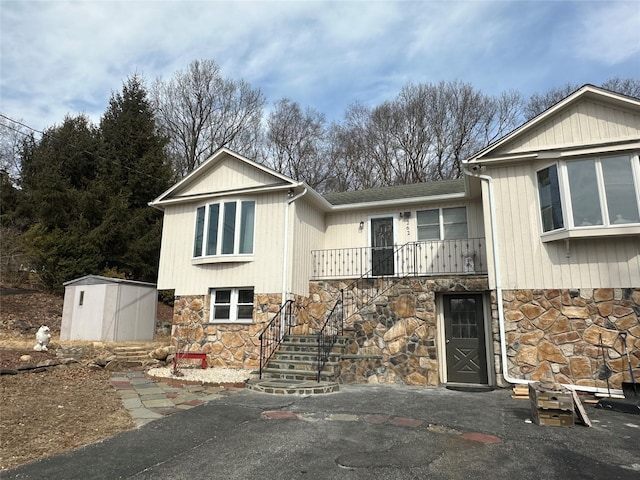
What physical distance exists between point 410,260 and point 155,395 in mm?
7544

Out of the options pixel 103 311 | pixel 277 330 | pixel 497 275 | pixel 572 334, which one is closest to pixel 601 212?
pixel 497 275

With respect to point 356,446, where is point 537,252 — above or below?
above

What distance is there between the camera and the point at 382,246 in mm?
12172

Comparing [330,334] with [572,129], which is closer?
[572,129]

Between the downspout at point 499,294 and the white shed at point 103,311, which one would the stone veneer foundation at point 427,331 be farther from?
the white shed at point 103,311


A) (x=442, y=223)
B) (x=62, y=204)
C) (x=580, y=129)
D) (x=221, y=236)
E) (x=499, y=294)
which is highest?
(x=62, y=204)

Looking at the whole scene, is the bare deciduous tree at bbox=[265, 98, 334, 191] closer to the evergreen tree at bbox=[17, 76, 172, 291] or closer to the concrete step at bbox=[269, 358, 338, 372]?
the evergreen tree at bbox=[17, 76, 172, 291]

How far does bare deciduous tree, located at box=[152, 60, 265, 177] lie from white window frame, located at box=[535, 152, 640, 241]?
21.3 metres

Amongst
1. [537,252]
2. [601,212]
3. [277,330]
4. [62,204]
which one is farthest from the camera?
[62,204]

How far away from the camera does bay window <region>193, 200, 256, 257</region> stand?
1153 cm

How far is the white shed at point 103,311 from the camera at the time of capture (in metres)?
12.8

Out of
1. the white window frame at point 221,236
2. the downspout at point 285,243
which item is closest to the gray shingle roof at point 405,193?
the downspout at point 285,243

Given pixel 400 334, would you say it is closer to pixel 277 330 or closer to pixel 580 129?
pixel 277 330

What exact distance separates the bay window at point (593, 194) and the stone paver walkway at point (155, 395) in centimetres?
784
